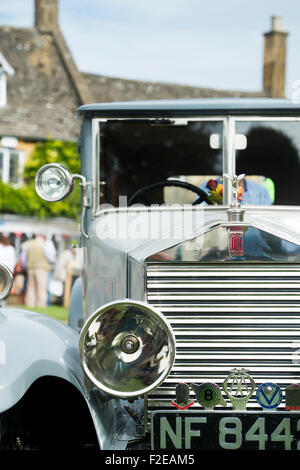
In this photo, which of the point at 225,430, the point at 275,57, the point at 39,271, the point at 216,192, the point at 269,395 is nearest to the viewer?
the point at 225,430

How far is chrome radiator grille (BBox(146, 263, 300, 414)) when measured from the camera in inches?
131

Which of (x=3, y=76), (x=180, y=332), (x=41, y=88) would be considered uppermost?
(x=3, y=76)

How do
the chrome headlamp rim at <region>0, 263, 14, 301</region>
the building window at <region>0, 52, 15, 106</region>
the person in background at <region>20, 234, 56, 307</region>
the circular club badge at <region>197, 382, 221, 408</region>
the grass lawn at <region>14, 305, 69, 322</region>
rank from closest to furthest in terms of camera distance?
the circular club badge at <region>197, 382, 221, 408</region> < the chrome headlamp rim at <region>0, 263, 14, 301</region> < the grass lawn at <region>14, 305, 69, 322</region> < the person in background at <region>20, 234, 56, 307</region> < the building window at <region>0, 52, 15, 106</region>

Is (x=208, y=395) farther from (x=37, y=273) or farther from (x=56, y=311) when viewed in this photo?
(x=37, y=273)

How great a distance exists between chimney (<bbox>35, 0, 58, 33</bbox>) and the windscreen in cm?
2771

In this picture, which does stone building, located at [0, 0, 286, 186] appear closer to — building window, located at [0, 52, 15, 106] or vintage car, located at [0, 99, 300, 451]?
building window, located at [0, 52, 15, 106]

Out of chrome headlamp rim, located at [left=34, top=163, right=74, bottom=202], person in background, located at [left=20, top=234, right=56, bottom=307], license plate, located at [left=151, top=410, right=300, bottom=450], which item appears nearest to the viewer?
license plate, located at [left=151, top=410, right=300, bottom=450]

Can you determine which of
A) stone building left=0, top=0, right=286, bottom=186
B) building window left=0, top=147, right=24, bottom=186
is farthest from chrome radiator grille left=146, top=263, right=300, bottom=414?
building window left=0, top=147, right=24, bottom=186

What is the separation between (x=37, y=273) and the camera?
52.3 ft

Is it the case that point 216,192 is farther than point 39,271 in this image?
No

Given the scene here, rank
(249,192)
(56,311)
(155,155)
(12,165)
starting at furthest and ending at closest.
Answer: (12,165)
(56,311)
(155,155)
(249,192)

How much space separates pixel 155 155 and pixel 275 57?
33.5 m

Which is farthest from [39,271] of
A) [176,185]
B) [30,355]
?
[30,355]
